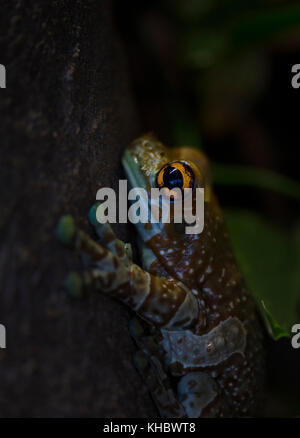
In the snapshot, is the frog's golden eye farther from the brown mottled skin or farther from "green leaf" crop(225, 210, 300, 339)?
"green leaf" crop(225, 210, 300, 339)

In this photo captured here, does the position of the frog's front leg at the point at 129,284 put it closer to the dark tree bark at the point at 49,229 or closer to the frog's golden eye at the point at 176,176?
the dark tree bark at the point at 49,229

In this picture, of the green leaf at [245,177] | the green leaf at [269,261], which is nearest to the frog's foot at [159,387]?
the green leaf at [269,261]

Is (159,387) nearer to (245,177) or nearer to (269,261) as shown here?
(269,261)

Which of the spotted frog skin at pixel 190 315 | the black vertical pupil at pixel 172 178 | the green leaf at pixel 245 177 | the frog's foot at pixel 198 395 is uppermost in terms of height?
the green leaf at pixel 245 177

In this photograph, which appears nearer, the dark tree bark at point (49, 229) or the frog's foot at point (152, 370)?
the dark tree bark at point (49, 229)

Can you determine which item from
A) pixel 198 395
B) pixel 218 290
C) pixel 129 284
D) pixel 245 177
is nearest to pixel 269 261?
pixel 245 177

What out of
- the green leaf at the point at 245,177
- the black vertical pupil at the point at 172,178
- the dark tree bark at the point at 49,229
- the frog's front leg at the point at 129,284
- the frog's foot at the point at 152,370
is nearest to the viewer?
the dark tree bark at the point at 49,229

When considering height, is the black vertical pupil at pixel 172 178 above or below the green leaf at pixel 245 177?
below
